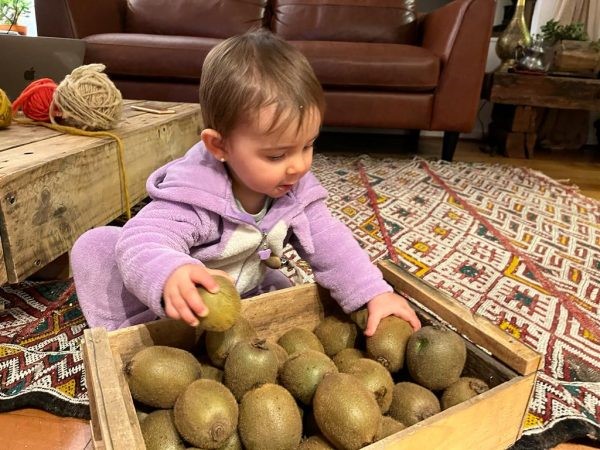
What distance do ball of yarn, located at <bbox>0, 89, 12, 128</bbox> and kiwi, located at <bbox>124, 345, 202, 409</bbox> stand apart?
87 centimetres

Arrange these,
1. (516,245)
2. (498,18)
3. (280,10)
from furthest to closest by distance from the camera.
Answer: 1. (498,18)
2. (280,10)
3. (516,245)

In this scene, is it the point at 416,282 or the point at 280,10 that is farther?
the point at 280,10

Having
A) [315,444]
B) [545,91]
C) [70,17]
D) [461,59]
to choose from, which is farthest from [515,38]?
[315,444]

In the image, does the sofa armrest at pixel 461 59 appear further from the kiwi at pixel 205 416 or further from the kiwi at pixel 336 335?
the kiwi at pixel 205 416

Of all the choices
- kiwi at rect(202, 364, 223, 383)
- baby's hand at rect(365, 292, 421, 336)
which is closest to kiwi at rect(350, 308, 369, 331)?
baby's hand at rect(365, 292, 421, 336)

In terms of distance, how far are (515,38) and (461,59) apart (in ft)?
2.59

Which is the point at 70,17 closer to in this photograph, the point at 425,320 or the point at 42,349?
the point at 42,349

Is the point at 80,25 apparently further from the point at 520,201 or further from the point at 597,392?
the point at 597,392

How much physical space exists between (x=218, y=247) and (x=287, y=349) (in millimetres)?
203

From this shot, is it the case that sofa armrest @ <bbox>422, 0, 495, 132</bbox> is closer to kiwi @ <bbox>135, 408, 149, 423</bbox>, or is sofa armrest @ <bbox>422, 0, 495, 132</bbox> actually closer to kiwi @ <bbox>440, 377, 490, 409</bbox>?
kiwi @ <bbox>440, 377, 490, 409</bbox>

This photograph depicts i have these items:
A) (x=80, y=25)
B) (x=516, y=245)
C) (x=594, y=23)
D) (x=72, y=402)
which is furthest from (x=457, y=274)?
(x=594, y=23)

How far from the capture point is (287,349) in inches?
29.9

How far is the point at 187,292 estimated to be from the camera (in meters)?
0.62

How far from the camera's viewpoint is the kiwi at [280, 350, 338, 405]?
0.65 metres
